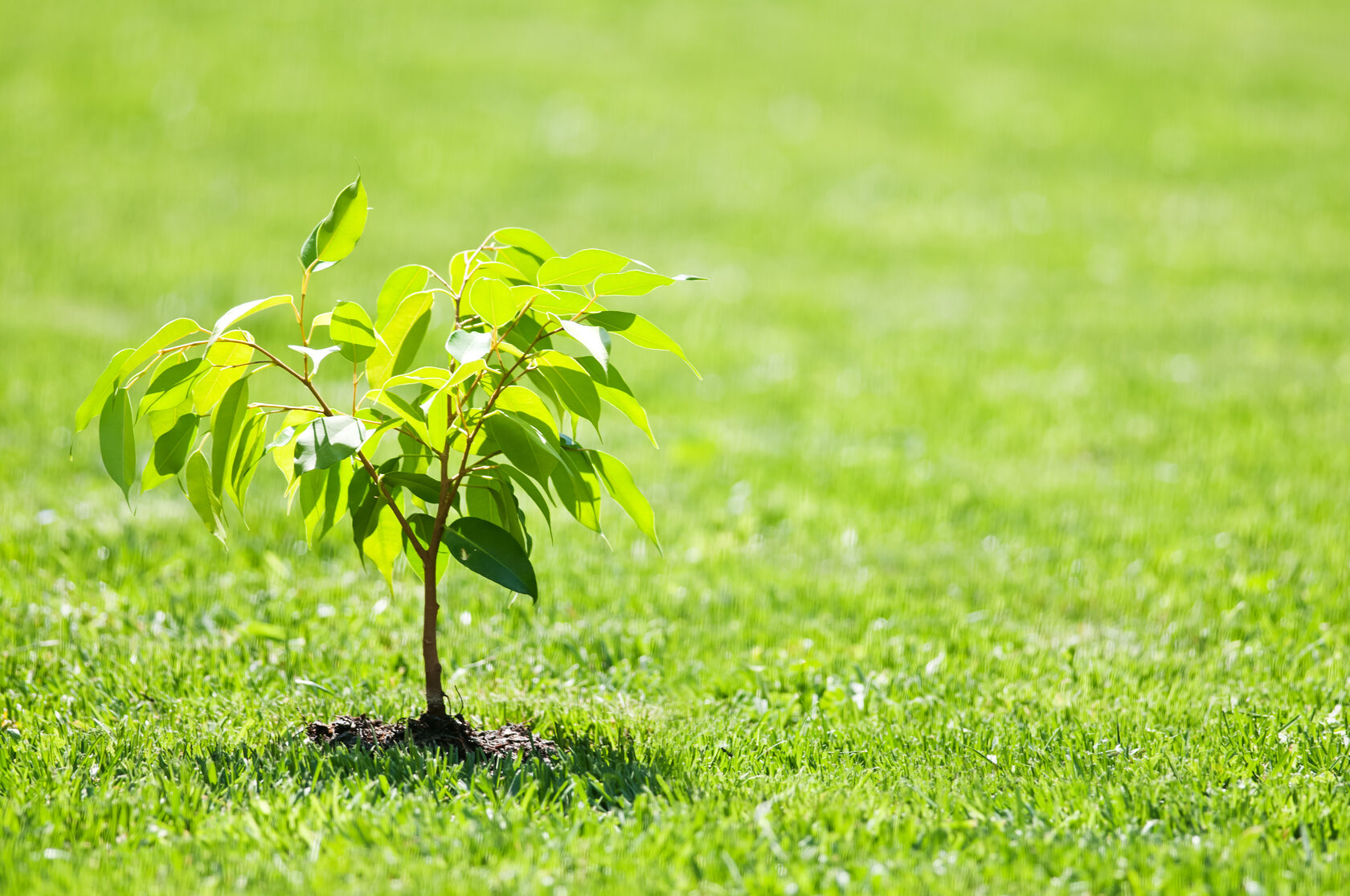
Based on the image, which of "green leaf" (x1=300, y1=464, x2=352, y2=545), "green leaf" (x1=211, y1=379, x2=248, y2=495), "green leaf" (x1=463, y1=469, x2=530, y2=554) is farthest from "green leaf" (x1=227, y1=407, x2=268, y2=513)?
"green leaf" (x1=463, y1=469, x2=530, y2=554)

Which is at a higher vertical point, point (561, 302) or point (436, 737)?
point (561, 302)

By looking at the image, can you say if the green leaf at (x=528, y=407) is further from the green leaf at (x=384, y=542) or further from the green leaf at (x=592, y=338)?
the green leaf at (x=384, y=542)

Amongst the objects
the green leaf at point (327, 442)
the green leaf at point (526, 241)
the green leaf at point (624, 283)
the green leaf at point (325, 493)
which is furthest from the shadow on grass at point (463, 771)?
the green leaf at point (526, 241)

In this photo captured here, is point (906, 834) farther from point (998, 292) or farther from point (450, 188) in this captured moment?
point (450, 188)

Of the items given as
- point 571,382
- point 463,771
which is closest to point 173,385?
point 571,382

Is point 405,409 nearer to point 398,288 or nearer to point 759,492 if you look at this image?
point 398,288

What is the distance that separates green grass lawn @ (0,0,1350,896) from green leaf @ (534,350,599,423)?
919 mm

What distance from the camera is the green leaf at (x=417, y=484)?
2.93m

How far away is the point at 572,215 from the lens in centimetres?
972

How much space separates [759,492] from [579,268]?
2.85m

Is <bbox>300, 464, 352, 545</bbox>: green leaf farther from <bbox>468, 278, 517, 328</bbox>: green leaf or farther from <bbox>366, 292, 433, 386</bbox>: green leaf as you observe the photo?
<bbox>468, 278, 517, 328</bbox>: green leaf

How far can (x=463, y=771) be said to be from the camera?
2.95 meters

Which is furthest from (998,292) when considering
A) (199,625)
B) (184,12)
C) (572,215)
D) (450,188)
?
(184,12)

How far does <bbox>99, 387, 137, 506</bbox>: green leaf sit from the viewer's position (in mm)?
2738
